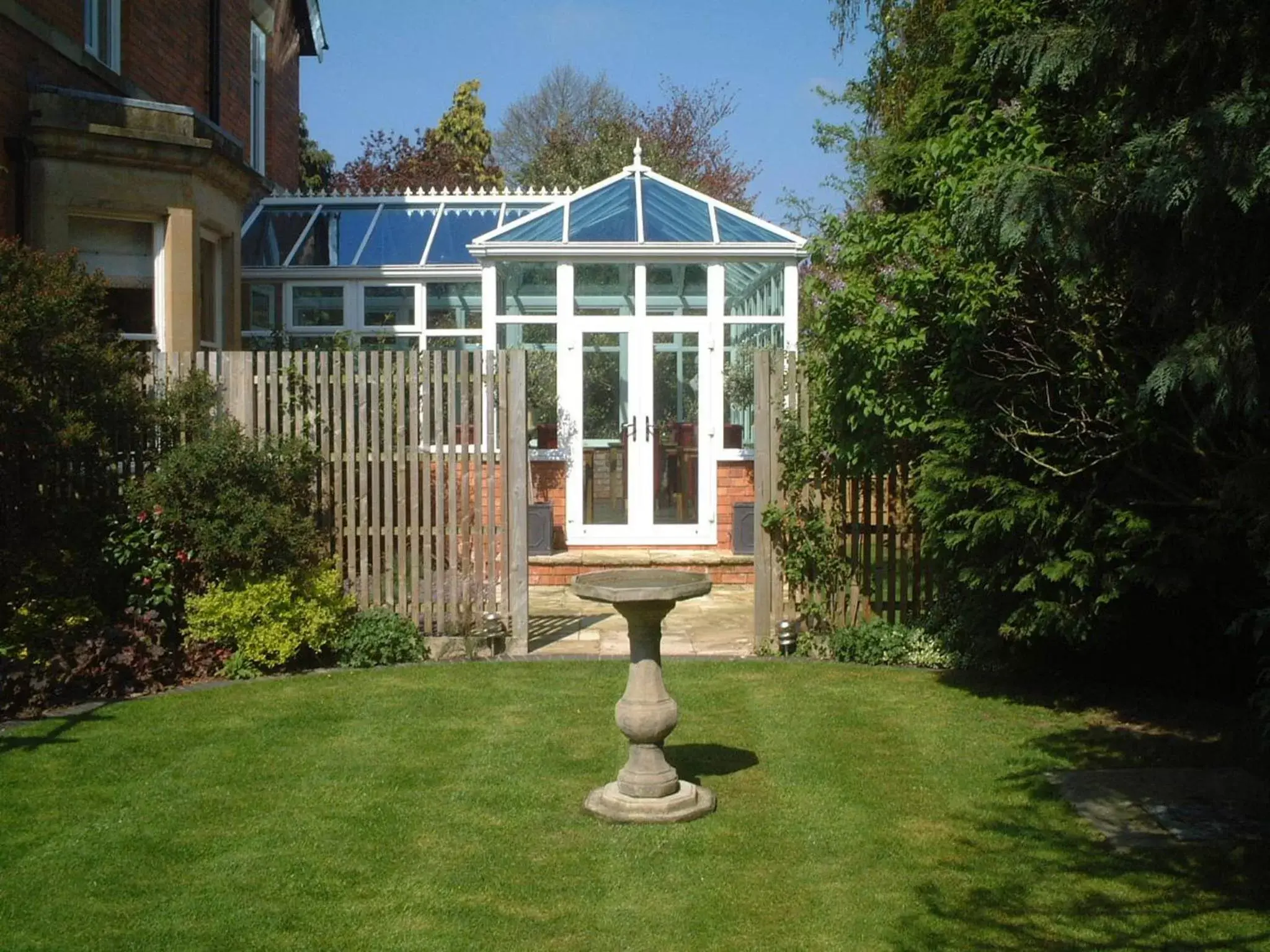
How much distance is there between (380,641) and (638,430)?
611 cm

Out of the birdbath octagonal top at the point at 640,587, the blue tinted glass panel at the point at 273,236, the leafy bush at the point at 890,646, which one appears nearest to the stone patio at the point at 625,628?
the leafy bush at the point at 890,646

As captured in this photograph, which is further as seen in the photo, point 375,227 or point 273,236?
point 375,227

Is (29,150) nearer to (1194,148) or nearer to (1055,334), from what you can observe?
(1055,334)

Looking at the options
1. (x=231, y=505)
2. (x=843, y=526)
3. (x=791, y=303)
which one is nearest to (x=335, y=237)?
(x=791, y=303)

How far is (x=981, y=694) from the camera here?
9281mm

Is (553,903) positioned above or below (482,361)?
below

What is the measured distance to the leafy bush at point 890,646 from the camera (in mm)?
10227

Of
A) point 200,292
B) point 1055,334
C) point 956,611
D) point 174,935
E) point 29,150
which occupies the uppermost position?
point 29,150

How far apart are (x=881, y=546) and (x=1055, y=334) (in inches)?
108

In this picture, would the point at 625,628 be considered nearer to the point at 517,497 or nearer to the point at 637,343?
the point at 517,497

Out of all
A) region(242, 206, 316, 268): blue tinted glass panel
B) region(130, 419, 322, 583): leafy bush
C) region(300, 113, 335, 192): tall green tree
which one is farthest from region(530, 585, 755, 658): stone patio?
region(300, 113, 335, 192): tall green tree

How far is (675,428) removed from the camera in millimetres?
16094

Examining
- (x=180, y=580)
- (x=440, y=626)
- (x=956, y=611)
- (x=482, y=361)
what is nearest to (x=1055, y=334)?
(x=956, y=611)

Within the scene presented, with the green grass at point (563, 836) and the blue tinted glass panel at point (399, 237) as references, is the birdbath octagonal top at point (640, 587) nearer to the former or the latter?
the green grass at point (563, 836)
